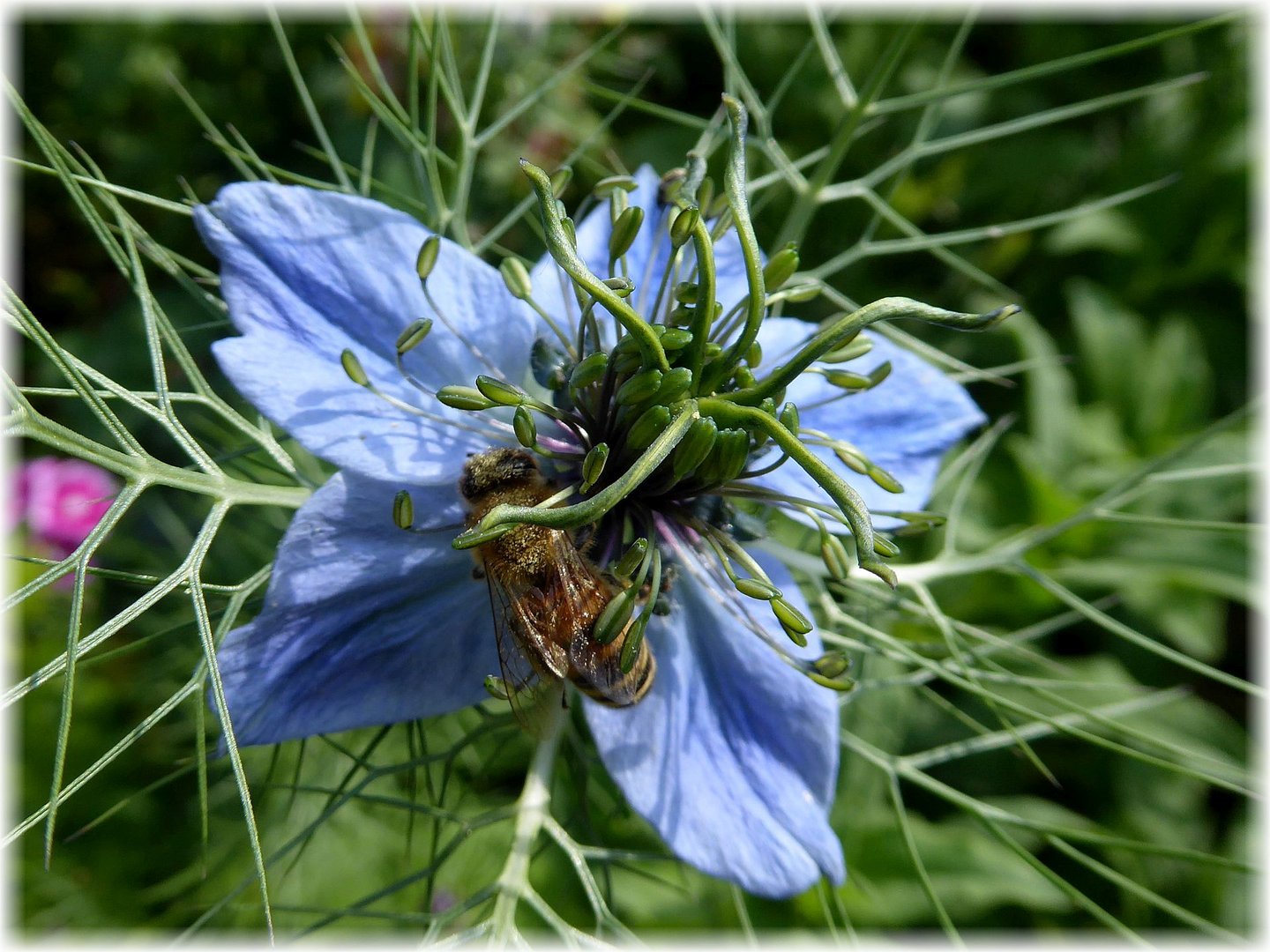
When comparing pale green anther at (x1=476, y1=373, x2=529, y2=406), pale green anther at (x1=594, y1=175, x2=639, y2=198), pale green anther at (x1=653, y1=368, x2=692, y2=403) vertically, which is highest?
pale green anther at (x1=594, y1=175, x2=639, y2=198)

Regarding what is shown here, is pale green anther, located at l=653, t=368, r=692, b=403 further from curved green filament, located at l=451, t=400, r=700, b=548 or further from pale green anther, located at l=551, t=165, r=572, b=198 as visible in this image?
pale green anther, located at l=551, t=165, r=572, b=198

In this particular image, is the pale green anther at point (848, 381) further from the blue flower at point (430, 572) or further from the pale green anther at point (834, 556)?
the pale green anther at point (834, 556)

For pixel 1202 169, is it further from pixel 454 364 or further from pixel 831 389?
pixel 454 364

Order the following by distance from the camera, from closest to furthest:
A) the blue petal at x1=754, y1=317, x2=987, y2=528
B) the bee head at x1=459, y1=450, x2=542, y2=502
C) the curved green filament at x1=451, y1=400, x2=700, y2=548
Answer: the curved green filament at x1=451, y1=400, x2=700, y2=548 → the bee head at x1=459, y1=450, x2=542, y2=502 → the blue petal at x1=754, y1=317, x2=987, y2=528

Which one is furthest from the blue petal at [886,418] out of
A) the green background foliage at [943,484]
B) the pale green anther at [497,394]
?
the pale green anther at [497,394]

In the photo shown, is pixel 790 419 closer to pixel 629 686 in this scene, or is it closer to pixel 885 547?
pixel 885 547

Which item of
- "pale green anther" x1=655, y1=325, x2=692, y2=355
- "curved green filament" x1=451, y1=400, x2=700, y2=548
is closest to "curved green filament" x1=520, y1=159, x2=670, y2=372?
"pale green anther" x1=655, y1=325, x2=692, y2=355

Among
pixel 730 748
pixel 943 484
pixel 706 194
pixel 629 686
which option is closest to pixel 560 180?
pixel 706 194
